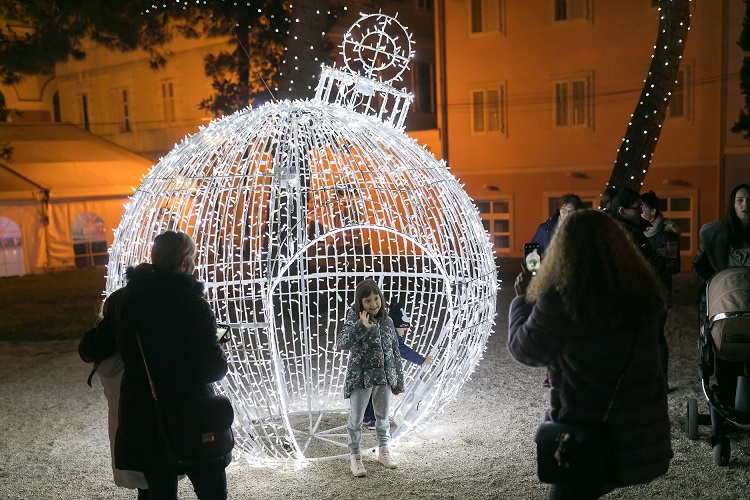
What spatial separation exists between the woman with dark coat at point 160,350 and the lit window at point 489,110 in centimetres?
1678

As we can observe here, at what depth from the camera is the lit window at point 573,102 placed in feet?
59.6

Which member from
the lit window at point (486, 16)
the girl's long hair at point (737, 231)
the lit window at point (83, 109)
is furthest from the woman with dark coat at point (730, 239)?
the lit window at point (83, 109)

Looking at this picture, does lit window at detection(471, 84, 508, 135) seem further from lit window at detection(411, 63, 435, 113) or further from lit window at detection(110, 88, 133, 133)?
lit window at detection(110, 88, 133, 133)

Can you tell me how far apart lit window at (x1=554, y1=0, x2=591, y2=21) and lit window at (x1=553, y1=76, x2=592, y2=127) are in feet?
4.79

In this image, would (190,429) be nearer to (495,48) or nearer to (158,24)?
(158,24)

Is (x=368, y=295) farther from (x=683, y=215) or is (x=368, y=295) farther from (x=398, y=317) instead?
(x=683, y=215)

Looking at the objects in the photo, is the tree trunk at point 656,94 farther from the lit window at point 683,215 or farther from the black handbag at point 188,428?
the black handbag at point 188,428

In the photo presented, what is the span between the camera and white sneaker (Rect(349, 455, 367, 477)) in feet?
15.6

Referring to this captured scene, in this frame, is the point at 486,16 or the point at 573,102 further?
the point at 486,16

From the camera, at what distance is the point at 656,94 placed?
10.5 m

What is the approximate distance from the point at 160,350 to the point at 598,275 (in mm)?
1768

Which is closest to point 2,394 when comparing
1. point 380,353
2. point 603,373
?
point 380,353

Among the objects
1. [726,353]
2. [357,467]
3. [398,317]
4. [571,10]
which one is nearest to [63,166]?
[571,10]

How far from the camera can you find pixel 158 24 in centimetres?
1484
